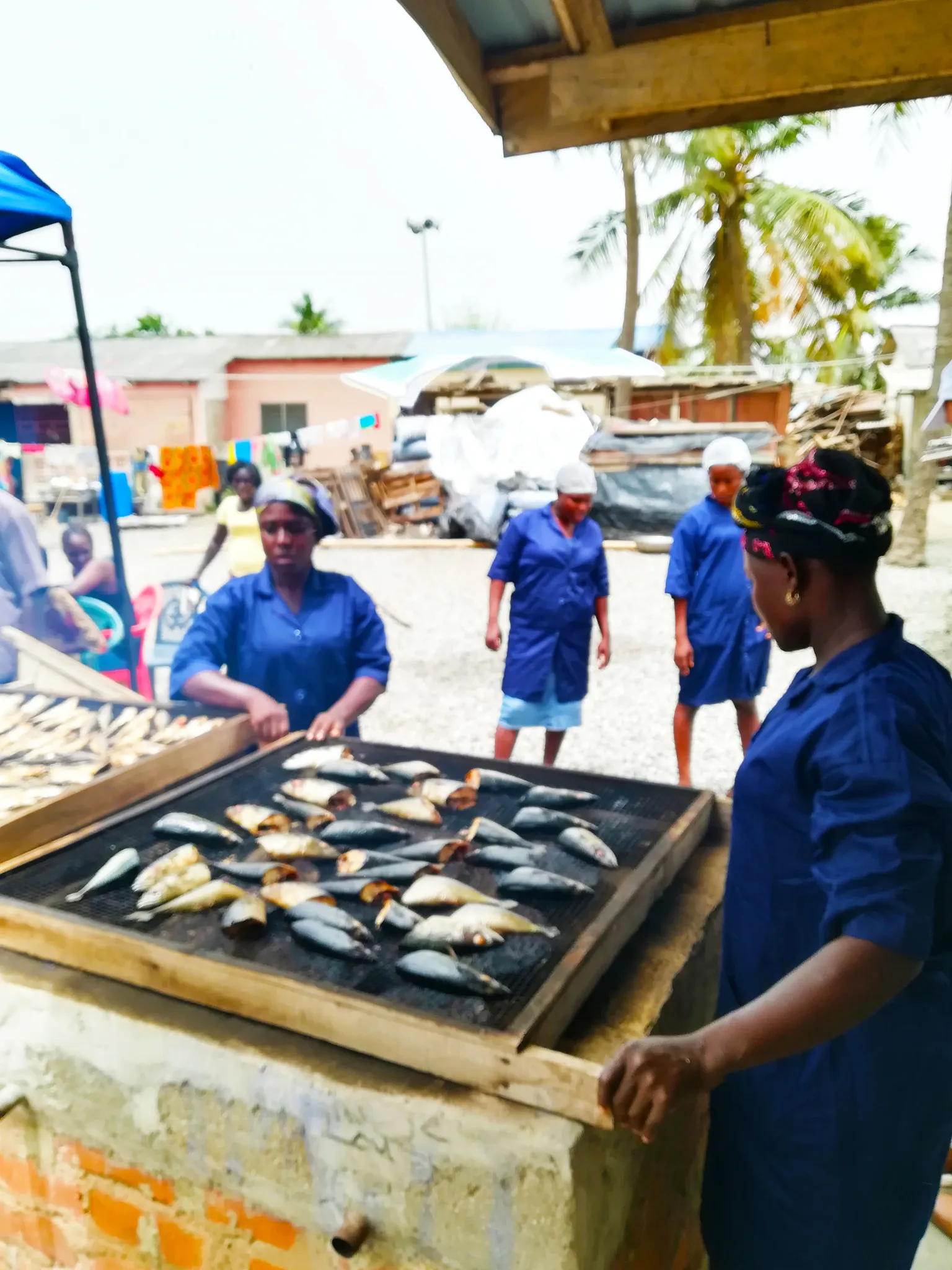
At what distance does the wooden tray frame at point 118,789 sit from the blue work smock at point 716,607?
270 centimetres

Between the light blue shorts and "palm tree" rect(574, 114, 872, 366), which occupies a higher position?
"palm tree" rect(574, 114, 872, 366)

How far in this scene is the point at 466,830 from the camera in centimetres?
233

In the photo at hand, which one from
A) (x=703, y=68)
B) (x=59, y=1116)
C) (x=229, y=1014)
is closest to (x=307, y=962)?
(x=229, y=1014)

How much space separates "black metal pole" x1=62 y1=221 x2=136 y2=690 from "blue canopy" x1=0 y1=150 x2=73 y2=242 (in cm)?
13

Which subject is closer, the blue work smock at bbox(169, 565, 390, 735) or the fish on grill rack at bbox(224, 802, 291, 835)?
the fish on grill rack at bbox(224, 802, 291, 835)

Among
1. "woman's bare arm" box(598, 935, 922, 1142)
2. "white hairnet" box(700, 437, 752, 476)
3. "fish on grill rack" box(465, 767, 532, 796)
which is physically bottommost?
"fish on grill rack" box(465, 767, 532, 796)

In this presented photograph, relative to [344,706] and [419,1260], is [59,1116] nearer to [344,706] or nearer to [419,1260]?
[419,1260]

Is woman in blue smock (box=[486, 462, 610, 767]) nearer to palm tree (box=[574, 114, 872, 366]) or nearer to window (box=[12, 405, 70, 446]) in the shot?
window (box=[12, 405, 70, 446])

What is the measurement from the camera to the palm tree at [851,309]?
59.6 ft

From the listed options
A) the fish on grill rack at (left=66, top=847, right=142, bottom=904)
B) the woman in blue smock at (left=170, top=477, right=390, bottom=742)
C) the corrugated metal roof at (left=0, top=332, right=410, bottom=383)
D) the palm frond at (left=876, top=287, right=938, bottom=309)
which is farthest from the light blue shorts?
the palm frond at (left=876, top=287, right=938, bottom=309)

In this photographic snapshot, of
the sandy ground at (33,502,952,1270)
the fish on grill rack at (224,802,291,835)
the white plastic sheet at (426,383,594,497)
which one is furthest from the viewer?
the white plastic sheet at (426,383,594,497)

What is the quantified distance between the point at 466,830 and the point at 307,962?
668mm

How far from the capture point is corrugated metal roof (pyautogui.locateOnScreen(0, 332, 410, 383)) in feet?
78.2

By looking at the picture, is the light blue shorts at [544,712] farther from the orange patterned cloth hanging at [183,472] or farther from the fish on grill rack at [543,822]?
the orange patterned cloth hanging at [183,472]
